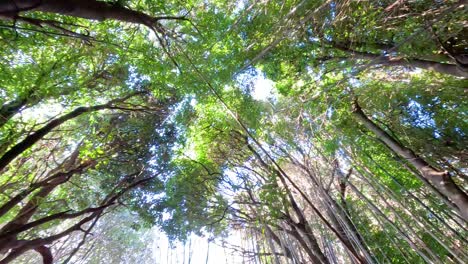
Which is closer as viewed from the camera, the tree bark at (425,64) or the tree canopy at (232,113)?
the tree canopy at (232,113)

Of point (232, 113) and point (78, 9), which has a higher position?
point (232, 113)

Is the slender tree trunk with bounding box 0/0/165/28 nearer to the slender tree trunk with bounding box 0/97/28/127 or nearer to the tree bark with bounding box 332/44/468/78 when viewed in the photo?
the slender tree trunk with bounding box 0/97/28/127

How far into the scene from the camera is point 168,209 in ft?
14.3

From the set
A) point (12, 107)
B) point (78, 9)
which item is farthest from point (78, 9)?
point (12, 107)

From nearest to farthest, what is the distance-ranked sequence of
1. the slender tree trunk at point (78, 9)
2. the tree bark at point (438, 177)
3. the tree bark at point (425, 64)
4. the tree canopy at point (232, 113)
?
the slender tree trunk at point (78, 9) < the tree canopy at point (232, 113) < the tree bark at point (425, 64) < the tree bark at point (438, 177)

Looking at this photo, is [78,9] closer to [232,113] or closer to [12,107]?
[232,113]

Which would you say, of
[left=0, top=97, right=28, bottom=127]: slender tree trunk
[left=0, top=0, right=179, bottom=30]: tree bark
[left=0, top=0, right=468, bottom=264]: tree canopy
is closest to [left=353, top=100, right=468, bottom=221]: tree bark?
[left=0, top=0, right=468, bottom=264]: tree canopy

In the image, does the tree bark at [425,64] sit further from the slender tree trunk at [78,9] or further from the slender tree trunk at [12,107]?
the slender tree trunk at [12,107]

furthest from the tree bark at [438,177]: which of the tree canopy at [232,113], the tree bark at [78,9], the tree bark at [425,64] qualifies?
the tree bark at [78,9]

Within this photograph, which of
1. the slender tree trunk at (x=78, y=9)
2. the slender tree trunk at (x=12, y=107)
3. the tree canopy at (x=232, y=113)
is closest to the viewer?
the slender tree trunk at (x=78, y=9)

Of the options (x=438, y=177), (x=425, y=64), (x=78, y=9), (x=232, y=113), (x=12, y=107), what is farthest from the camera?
(x=438, y=177)

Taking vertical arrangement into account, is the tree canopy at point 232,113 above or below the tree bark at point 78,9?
above

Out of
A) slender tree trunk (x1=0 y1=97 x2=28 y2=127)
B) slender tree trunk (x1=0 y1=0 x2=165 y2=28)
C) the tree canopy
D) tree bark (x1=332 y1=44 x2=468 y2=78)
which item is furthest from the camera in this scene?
Answer: tree bark (x1=332 y1=44 x2=468 y2=78)

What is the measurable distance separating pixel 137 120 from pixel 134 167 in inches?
28.5
